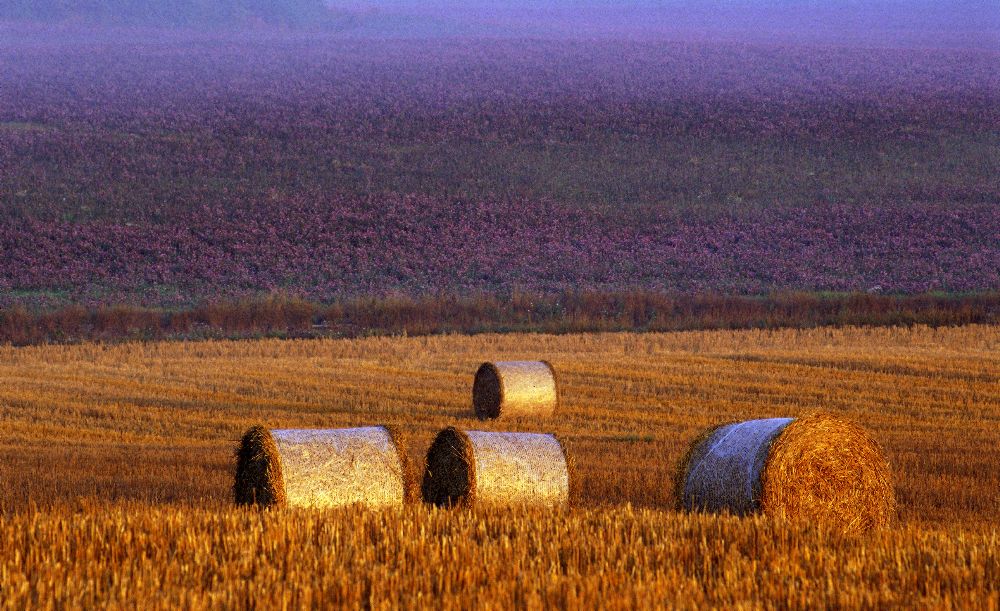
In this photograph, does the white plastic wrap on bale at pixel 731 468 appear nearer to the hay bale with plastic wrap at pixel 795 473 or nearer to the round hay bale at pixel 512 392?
the hay bale with plastic wrap at pixel 795 473

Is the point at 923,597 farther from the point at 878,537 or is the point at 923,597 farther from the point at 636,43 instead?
the point at 636,43

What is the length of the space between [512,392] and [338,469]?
809 cm

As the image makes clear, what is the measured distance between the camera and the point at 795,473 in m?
8.99

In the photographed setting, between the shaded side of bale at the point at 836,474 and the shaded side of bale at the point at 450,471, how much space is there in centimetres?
212

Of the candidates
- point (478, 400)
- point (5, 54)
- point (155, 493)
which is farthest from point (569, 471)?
point (5, 54)

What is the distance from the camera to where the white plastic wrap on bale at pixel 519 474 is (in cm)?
951

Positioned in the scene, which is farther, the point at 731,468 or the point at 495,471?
the point at 495,471

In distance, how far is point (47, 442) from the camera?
49.6 ft

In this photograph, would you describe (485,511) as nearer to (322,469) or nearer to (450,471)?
(322,469)

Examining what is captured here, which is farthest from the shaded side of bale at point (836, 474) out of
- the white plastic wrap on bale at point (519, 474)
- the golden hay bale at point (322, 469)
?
the golden hay bale at point (322, 469)

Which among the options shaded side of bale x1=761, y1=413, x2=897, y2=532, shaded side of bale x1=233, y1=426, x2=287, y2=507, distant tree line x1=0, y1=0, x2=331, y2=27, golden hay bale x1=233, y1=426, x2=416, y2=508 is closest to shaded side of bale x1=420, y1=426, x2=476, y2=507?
golden hay bale x1=233, y1=426, x2=416, y2=508

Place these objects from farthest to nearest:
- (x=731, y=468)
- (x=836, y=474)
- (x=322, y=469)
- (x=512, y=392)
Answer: (x=512, y=392)
(x=836, y=474)
(x=731, y=468)
(x=322, y=469)

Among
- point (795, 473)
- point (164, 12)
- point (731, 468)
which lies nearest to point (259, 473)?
point (731, 468)

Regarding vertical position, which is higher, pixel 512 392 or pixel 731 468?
pixel 731 468
